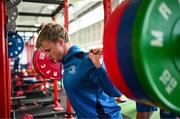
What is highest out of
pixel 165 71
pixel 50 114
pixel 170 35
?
pixel 170 35

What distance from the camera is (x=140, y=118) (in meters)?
1.35

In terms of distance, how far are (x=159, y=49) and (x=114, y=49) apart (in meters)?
0.13

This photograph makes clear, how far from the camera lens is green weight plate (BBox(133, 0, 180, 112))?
687mm

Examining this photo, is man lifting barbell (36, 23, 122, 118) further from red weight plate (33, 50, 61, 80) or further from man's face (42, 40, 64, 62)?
red weight plate (33, 50, 61, 80)

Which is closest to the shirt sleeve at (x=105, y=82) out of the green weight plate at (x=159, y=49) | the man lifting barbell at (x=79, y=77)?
the man lifting barbell at (x=79, y=77)

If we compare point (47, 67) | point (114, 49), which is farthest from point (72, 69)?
point (47, 67)

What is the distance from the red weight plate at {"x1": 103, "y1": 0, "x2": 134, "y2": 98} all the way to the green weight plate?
93mm

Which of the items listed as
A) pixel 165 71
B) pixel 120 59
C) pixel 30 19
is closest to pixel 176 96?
pixel 165 71

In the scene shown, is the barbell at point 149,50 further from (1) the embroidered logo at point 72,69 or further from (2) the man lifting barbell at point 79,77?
(1) the embroidered logo at point 72,69

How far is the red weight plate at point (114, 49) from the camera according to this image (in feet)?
2.56

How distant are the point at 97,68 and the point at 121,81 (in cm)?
51

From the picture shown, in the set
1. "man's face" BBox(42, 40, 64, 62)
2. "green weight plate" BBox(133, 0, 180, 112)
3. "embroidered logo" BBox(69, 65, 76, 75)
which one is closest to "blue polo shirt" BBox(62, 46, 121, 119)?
"embroidered logo" BBox(69, 65, 76, 75)

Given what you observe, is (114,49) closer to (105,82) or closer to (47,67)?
(105,82)

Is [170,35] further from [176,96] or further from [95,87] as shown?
[95,87]
